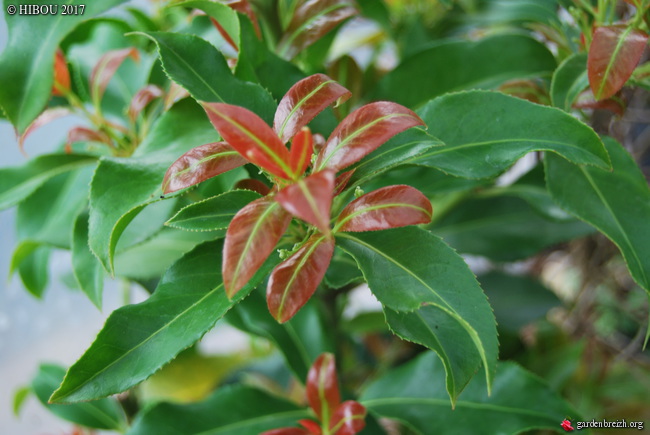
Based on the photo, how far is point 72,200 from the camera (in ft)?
2.40

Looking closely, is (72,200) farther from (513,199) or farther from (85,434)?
(513,199)

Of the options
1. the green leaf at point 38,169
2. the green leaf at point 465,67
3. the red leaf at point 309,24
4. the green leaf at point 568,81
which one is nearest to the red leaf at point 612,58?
the green leaf at point 568,81

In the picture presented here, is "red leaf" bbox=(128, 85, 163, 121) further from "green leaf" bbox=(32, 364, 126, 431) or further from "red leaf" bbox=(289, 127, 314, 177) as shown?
"green leaf" bbox=(32, 364, 126, 431)

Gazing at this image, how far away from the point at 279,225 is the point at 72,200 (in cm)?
42

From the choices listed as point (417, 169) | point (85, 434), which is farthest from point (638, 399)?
point (85, 434)

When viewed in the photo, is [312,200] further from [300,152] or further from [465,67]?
[465,67]

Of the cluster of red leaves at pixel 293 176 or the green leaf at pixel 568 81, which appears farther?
the green leaf at pixel 568 81

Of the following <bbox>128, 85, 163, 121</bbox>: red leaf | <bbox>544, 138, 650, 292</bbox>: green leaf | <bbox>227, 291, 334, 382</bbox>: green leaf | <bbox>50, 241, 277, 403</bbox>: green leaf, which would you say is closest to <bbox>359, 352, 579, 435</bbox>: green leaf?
<bbox>227, 291, 334, 382</bbox>: green leaf

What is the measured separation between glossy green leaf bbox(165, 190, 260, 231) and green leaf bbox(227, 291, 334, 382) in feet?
0.85

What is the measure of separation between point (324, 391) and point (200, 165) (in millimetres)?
272

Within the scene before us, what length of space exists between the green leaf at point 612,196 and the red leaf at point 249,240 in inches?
11.8

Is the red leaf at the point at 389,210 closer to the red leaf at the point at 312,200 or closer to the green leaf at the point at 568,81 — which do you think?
the red leaf at the point at 312,200

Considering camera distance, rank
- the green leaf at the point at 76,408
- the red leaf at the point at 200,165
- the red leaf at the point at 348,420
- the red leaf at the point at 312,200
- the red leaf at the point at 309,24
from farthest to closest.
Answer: the green leaf at the point at 76,408, the red leaf at the point at 309,24, the red leaf at the point at 348,420, the red leaf at the point at 200,165, the red leaf at the point at 312,200

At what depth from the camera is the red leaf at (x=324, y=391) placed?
60cm
